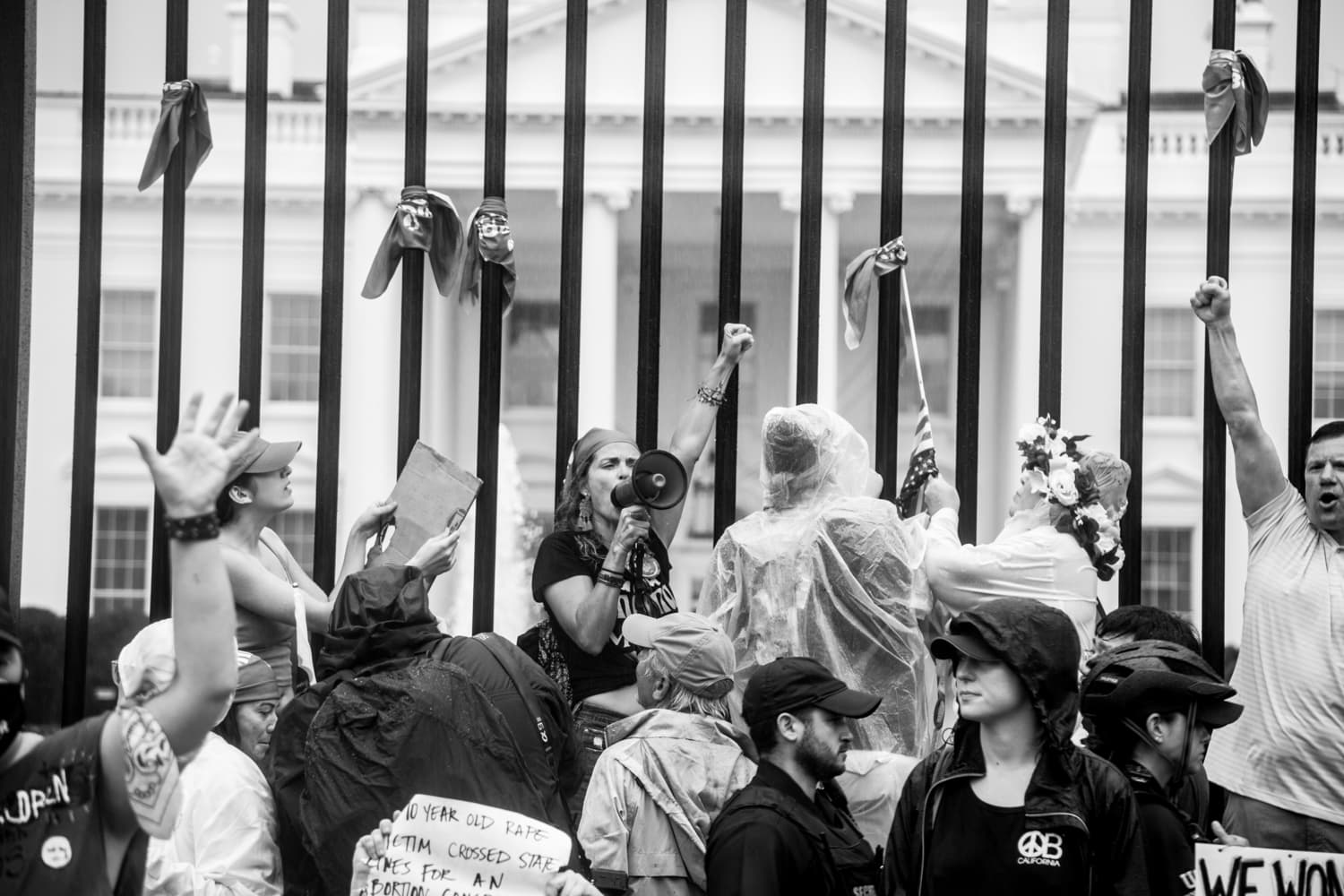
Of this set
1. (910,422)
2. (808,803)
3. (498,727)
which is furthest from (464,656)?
(910,422)

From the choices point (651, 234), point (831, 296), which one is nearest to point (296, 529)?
point (831, 296)

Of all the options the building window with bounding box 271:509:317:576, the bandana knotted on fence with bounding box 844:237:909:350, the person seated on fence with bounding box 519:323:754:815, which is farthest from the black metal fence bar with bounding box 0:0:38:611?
the building window with bounding box 271:509:317:576

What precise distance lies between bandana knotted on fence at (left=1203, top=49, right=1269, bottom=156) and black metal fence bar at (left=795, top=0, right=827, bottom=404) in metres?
1.24

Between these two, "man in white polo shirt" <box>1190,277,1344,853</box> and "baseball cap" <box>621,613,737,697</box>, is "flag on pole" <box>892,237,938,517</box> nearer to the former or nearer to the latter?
"man in white polo shirt" <box>1190,277,1344,853</box>

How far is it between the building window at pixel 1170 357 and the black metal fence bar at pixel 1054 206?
18.7 m

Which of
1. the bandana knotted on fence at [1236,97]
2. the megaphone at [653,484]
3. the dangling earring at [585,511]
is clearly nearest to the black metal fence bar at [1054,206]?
the bandana knotted on fence at [1236,97]

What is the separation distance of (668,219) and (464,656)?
2019 cm

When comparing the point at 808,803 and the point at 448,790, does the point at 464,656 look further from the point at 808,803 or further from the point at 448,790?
the point at 808,803

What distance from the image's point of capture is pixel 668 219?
77.2 feet

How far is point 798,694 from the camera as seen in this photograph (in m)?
3.56

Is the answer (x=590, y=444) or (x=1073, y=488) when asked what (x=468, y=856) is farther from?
(x=1073, y=488)

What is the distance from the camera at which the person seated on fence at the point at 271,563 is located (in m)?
4.50

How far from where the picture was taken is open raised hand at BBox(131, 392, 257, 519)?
8.69 feet

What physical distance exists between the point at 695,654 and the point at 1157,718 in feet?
3.32
